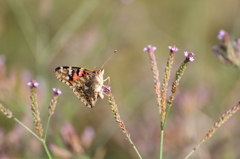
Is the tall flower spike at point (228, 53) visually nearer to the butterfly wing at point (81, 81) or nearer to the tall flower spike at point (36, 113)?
the butterfly wing at point (81, 81)

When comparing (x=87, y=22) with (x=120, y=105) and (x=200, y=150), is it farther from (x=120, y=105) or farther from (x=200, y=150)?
(x=200, y=150)

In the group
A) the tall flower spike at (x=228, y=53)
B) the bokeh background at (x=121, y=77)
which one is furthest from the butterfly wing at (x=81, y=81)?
the tall flower spike at (x=228, y=53)

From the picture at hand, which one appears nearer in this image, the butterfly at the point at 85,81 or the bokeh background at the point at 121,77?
the butterfly at the point at 85,81

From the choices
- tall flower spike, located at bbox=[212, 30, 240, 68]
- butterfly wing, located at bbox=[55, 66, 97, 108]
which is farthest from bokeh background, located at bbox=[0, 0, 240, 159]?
tall flower spike, located at bbox=[212, 30, 240, 68]

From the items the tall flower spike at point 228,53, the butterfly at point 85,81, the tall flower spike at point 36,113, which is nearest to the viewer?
the tall flower spike at point 36,113

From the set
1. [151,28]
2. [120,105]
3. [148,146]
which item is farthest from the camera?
[151,28]

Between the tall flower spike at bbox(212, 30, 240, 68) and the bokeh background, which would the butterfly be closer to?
the bokeh background

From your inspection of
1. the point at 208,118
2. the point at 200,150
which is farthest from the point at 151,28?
the point at 200,150
